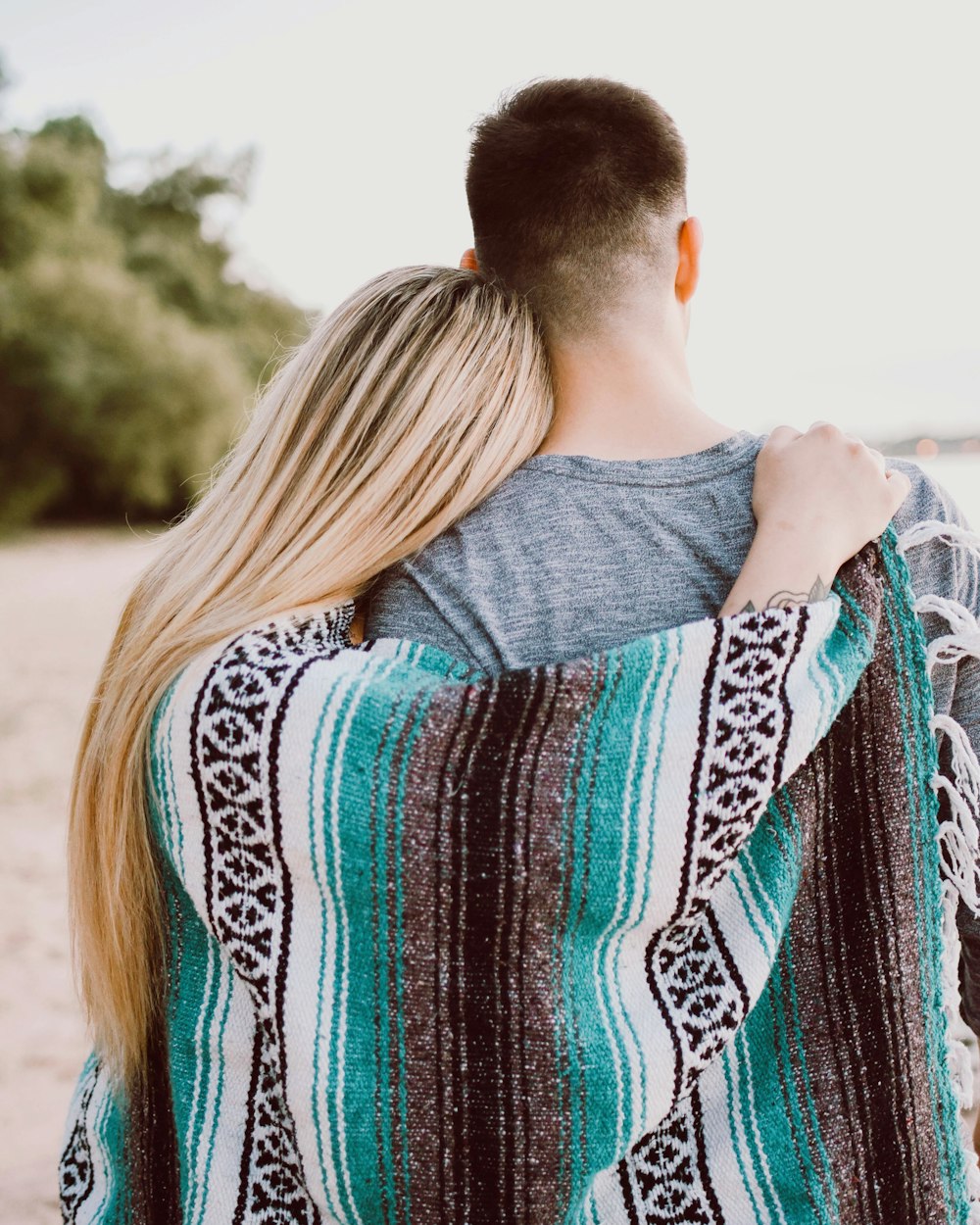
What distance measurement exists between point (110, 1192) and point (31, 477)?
2609cm

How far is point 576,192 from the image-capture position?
158 cm

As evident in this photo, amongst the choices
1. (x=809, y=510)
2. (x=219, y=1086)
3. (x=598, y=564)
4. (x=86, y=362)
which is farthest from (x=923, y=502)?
(x=86, y=362)

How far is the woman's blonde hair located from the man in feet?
0.22

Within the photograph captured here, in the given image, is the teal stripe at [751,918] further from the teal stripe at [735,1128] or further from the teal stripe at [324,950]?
the teal stripe at [324,950]

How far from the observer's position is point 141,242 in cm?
2959

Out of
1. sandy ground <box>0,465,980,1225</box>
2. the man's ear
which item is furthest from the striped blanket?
the man's ear

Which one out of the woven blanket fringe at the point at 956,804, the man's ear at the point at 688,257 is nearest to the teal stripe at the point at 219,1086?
the woven blanket fringe at the point at 956,804

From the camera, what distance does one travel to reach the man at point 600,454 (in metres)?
1.29

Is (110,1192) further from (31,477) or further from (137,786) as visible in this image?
(31,477)

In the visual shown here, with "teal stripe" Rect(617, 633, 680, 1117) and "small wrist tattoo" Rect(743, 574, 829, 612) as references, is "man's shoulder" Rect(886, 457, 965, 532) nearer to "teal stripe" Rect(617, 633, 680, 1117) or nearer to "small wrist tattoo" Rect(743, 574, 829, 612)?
"small wrist tattoo" Rect(743, 574, 829, 612)

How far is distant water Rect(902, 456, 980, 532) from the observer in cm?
140

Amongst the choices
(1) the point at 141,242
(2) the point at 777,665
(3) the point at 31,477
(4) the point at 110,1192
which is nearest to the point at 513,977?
(2) the point at 777,665

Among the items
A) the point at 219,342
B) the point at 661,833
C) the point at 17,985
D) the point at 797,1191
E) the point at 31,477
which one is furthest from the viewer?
the point at 219,342

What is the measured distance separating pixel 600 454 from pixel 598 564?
0.19 meters
